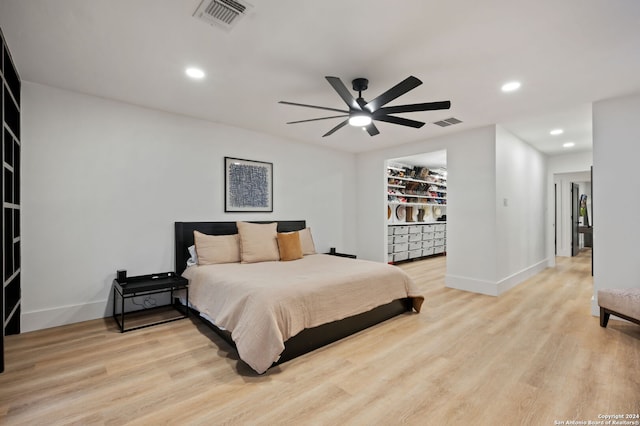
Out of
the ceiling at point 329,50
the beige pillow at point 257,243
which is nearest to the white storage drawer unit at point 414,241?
the beige pillow at point 257,243

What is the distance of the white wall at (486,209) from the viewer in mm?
4359

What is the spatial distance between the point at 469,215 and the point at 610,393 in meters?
2.93

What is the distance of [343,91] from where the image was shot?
8.14 ft

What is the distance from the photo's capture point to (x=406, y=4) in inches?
73.7

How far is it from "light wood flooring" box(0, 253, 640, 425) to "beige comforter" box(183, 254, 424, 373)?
0.81 feet

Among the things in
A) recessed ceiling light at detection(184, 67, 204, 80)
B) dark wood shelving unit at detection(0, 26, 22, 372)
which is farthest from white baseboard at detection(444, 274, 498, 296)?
dark wood shelving unit at detection(0, 26, 22, 372)

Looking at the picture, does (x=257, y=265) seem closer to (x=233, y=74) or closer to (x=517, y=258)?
(x=233, y=74)

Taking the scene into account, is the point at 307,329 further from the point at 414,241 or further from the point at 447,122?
the point at 414,241

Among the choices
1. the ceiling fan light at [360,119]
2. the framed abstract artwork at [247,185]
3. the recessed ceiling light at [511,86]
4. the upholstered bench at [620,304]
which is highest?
the recessed ceiling light at [511,86]

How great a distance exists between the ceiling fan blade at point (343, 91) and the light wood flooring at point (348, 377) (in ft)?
7.19

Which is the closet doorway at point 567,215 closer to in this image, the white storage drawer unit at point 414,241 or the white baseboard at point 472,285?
the white storage drawer unit at point 414,241

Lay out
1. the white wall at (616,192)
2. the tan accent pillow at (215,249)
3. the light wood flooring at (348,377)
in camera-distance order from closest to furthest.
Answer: the light wood flooring at (348,377) < the white wall at (616,192) < the tan accent pillow at (215,249)

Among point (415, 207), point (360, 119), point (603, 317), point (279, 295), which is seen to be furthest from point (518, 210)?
point (279, 295)

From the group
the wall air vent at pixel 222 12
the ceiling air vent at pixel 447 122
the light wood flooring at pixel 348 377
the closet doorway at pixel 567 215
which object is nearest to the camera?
the light wood flooring at pixel 348 377
